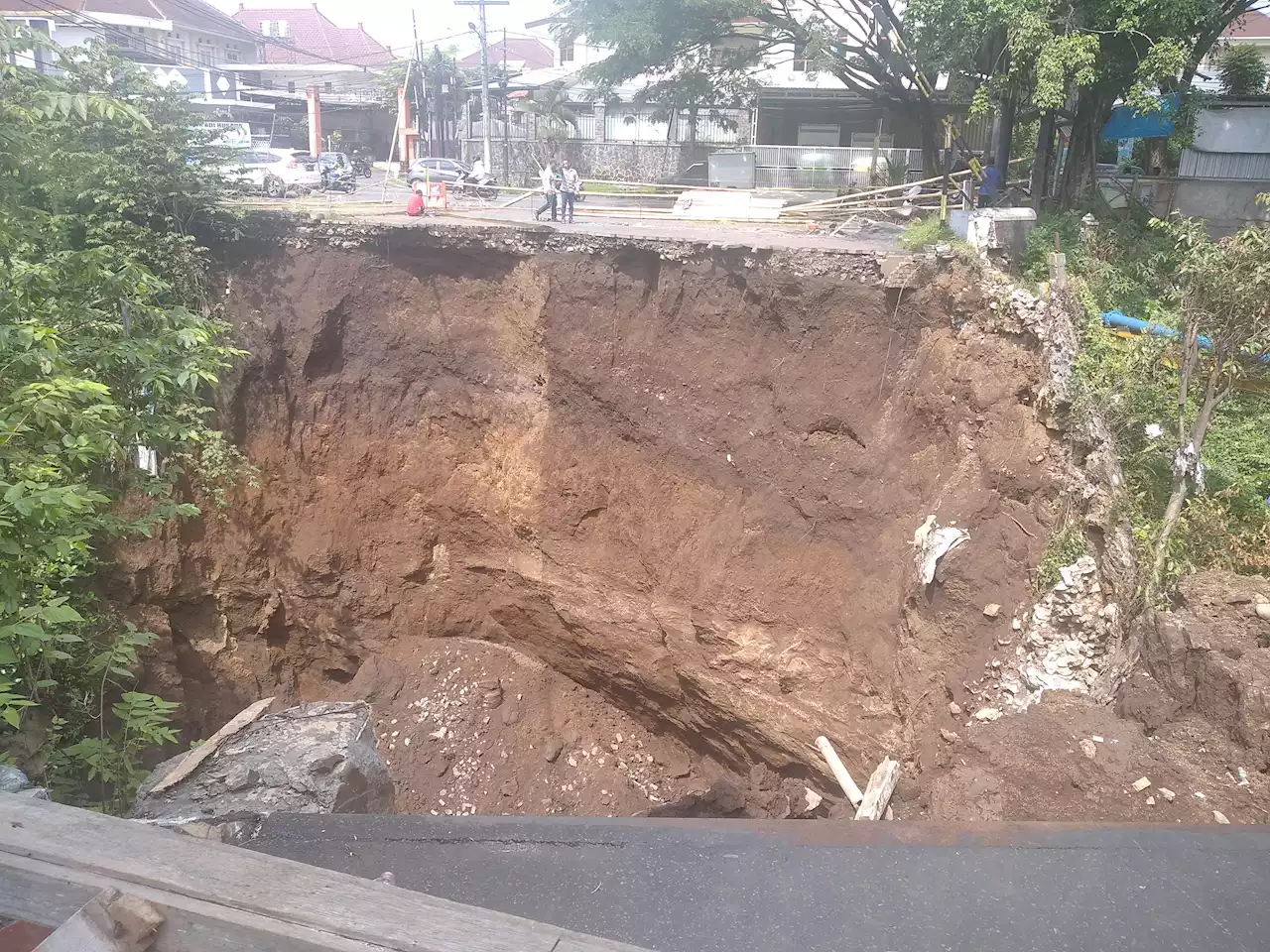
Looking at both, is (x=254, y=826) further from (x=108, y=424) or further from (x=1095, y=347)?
(x=1095, y=347)

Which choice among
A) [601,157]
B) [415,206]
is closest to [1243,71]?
[601,157]

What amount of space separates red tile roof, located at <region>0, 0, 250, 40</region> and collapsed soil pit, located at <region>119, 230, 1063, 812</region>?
6726mm

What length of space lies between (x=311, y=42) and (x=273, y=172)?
15.3ft

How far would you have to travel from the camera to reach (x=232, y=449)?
341 inches

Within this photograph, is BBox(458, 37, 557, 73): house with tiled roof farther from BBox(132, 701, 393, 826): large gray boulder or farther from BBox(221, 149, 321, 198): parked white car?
BBox(132, 701, 393, 826): large gray boulder

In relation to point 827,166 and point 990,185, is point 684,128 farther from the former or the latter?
point 990,185

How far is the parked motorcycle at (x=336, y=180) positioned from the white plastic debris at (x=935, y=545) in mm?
9951

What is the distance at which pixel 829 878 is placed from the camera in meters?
2.59

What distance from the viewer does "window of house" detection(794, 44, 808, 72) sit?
14199 mm

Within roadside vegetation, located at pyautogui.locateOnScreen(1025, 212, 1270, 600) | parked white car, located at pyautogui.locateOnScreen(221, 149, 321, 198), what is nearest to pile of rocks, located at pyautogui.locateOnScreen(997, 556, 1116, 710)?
roadside vegetation, located at pyautogui.locateOnScreen(1025, 212, 1270, 600)

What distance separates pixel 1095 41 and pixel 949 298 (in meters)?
4.07

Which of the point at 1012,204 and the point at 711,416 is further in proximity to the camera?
the point at 1012,204

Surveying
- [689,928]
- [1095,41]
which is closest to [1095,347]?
[1095,41]

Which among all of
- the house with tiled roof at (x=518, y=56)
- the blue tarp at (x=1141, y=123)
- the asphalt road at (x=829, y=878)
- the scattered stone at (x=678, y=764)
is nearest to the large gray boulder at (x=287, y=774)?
the asphalt road at (x=829, y=878)
